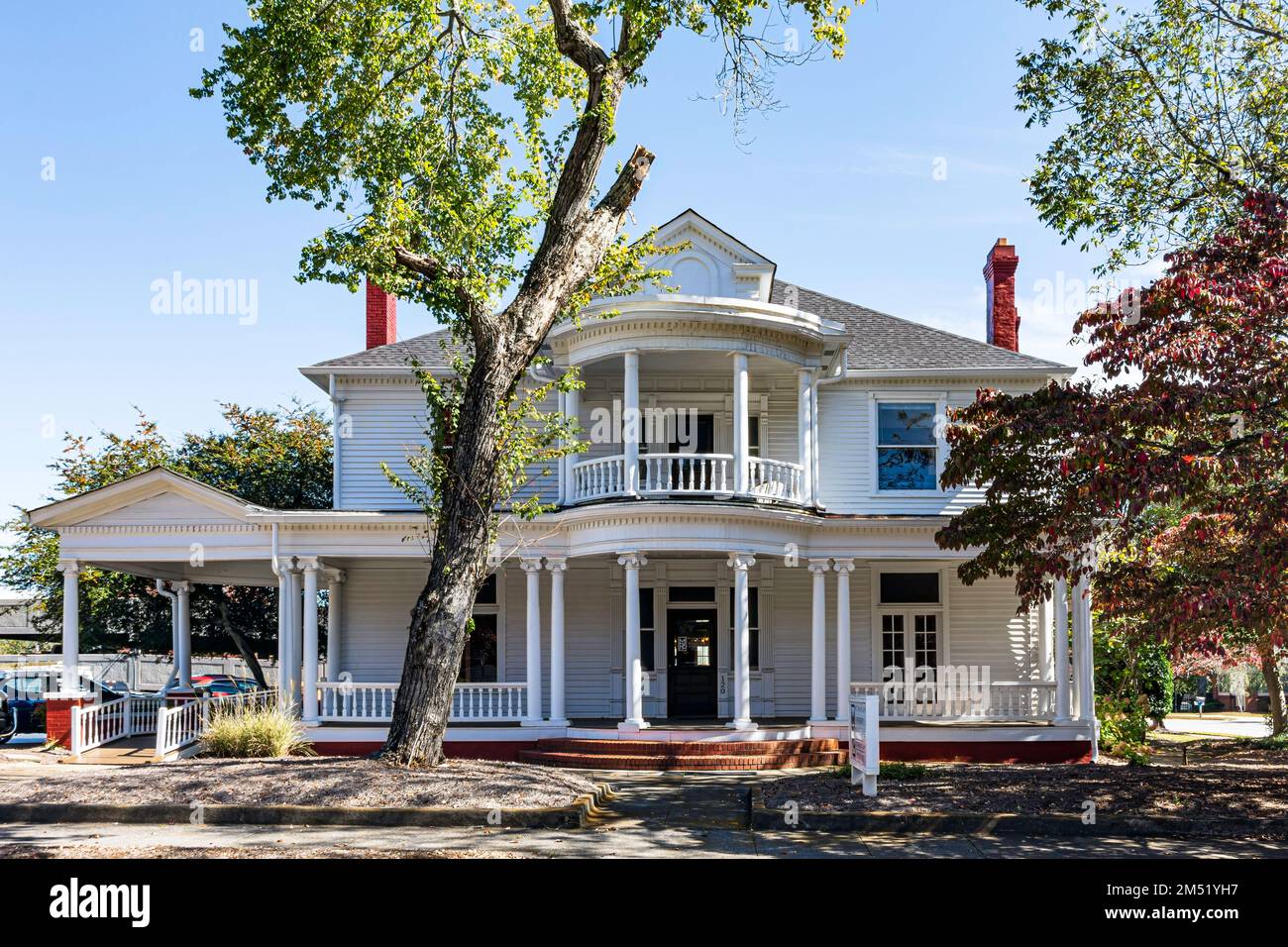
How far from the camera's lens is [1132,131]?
16.2 meters

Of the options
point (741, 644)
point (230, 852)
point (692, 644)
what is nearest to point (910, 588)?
point (692, 644)

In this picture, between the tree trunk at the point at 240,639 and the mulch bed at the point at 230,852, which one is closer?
the mulch bed at the point at 230,852

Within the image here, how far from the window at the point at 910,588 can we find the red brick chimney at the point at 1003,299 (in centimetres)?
532

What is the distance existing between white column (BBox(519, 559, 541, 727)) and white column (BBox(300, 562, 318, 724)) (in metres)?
3.55

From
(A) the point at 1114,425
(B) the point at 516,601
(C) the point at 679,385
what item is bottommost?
(B) the point at 516,601

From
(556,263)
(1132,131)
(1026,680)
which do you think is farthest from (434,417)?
(1026,680)

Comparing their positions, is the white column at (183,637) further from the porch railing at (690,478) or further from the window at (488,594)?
the porch railing at (690,478)

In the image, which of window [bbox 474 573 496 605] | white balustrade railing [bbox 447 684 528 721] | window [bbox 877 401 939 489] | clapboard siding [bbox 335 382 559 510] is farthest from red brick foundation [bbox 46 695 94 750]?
window [bbox 877 401 939 489]

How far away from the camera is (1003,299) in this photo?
24219mm

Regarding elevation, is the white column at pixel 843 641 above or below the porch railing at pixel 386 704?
above

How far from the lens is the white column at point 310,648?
19516mm

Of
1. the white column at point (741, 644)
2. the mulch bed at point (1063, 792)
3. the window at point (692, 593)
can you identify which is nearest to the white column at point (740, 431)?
the white column at point (741, 644)

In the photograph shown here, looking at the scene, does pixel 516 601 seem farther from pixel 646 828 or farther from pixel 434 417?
pixel 646 828

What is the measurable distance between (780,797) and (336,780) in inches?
184
